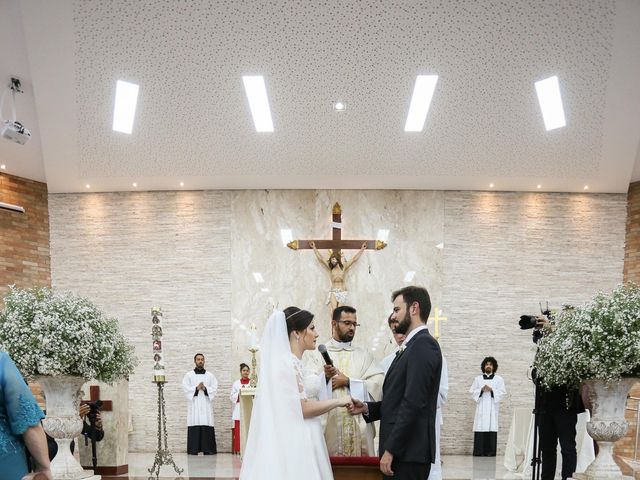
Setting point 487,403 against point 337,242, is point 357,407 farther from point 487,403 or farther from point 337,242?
point 487,403

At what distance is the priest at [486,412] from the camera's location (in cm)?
1274

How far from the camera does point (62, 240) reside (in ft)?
46.4

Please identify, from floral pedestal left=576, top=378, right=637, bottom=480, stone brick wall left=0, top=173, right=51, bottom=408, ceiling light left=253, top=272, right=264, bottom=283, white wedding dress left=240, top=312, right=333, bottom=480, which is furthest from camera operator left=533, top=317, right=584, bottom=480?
stone brick wall left=0, top=173, right=51, bottom=408

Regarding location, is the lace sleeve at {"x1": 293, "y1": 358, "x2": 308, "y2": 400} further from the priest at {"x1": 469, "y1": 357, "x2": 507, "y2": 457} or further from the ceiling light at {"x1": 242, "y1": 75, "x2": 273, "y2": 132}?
the priest at {"x1": 469, "y1": 357, "x2": 507, "y2": 457}

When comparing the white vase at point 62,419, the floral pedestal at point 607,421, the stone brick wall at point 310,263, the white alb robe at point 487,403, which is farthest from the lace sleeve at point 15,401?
the white alb robe at point 487,403

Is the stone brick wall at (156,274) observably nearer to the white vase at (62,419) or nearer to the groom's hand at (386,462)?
the white vase at (62,419)

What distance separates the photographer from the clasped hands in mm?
4934

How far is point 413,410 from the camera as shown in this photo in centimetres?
406

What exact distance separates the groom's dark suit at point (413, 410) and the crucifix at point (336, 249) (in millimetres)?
8276

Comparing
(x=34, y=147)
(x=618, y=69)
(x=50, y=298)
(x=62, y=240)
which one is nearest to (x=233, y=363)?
(x=62, y=240)

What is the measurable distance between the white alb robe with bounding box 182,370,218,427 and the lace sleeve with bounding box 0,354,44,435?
406 inches

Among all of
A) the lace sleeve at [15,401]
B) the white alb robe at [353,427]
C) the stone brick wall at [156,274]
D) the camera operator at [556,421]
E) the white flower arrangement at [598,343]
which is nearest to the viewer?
the lace sleeve at [15,401]

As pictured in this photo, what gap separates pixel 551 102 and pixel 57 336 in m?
8.66

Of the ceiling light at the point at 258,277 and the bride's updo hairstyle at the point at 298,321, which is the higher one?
the bride's updo hairstyle at the point at 298,321
